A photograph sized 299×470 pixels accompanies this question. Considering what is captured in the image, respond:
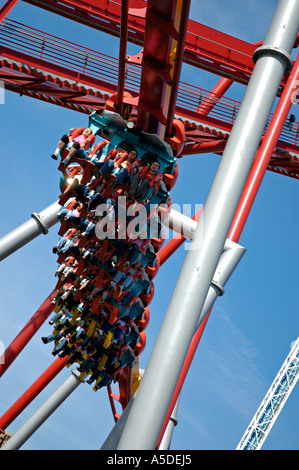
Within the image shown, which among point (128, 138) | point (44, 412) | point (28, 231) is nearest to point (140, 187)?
point (128, 138)

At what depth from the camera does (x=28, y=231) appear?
8.19 metres

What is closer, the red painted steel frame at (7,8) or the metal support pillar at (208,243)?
the metal support pillar at (208,243)

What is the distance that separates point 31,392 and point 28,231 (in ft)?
11.6

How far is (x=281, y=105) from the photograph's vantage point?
24.8 feet

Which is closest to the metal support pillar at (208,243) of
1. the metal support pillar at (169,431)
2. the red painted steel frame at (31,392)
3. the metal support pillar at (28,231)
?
the metal support pillar at (28,231)

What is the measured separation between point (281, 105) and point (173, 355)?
4.36 m

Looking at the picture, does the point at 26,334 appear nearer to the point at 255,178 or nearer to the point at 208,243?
the point at 255,178

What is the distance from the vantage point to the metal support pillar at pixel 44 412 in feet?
36.1

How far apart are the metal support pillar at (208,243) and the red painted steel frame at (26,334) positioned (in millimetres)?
5863

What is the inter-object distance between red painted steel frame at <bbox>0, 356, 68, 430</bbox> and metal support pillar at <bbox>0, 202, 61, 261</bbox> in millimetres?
2786

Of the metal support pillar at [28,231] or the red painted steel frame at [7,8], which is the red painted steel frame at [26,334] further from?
the red painted steel frame at [7,8]

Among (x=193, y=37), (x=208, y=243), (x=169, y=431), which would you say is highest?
(x=193, y=37)

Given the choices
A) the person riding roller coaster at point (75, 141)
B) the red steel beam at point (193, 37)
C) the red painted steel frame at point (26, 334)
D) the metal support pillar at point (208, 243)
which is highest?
the red steel beam at point (193, 37)
